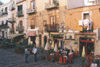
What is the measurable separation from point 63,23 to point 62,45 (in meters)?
3.26

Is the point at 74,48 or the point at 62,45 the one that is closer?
the point at 74,48

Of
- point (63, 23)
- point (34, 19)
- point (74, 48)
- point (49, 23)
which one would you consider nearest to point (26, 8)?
point (34, 19)

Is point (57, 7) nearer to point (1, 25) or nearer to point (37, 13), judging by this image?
point (37, 13)

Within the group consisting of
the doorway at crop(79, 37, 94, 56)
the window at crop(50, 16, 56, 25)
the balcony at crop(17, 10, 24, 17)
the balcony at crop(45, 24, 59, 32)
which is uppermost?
the balcony at crop(17, 10, 24, 17)

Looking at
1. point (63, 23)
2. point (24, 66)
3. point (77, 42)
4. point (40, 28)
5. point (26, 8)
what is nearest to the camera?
point (24, 66)

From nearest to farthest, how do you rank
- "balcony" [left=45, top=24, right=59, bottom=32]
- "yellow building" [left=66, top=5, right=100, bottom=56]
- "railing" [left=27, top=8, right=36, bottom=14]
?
"yellow building" [left=66, top=5, right=100, bottom=56] < "balcony" [left=45, top=24, right=59, bottom=32] < "railing" [left=27, top=8, right=36, bottom=14]

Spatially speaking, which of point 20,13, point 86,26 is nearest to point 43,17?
point 20,13

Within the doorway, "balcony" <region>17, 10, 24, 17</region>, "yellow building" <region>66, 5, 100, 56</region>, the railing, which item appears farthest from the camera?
"balcony" <region>17, 10, 24, 17</region>

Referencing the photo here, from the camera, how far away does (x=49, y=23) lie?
22.1 m

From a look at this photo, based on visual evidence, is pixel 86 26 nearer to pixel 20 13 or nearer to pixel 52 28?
pixel 52 28

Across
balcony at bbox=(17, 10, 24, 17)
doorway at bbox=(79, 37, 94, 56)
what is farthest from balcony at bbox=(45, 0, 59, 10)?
balcony at bbox=(17, 10, 24, 17)

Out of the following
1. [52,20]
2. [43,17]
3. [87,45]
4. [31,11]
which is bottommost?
[87,45]

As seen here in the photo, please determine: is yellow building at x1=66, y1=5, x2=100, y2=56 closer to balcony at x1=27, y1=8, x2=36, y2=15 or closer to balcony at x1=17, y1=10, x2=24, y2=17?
balcony at x1=27, y1=8, x2=36, y2=15

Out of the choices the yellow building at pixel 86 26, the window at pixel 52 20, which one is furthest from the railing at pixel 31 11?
the yellow building at pixel 86 26
